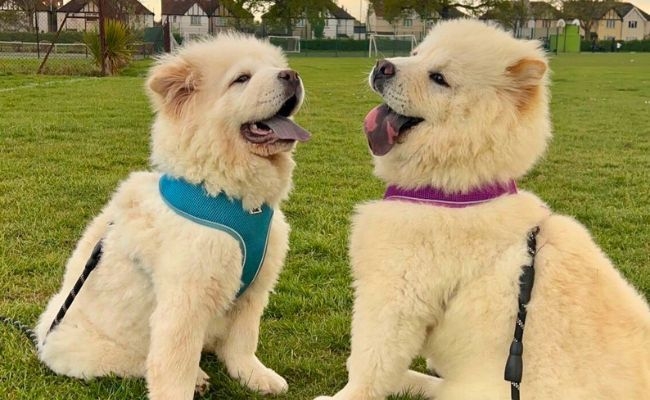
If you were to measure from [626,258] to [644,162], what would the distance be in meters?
4.61

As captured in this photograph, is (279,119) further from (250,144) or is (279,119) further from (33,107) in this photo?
(33,107)

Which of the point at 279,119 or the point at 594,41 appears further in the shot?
the point at 594,41

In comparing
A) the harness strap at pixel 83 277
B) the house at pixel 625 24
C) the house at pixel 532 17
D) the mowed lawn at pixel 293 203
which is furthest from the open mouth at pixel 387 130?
the house at pixel 625 24

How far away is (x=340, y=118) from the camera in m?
13.4

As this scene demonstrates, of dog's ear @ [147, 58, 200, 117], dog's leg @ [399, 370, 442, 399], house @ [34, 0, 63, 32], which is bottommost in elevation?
dog's leg @ [399, 370, 442, 399]

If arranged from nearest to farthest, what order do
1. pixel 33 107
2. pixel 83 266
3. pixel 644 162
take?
pixel 83 266, pixel 644 162, pixel 33 107

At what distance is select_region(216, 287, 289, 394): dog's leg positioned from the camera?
11.0ft

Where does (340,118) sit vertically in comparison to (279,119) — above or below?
below

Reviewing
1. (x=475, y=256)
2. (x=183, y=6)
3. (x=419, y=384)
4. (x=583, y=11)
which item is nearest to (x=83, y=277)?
(x=419, y=384)

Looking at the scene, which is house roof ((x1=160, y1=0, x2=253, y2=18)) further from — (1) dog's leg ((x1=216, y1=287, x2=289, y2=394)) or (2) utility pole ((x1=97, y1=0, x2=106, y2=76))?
(1) dog's leg ((x1=216, y1=287, x2=289, y2=394))

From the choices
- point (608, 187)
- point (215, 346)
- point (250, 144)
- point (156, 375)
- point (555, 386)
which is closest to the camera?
point (555, 386)

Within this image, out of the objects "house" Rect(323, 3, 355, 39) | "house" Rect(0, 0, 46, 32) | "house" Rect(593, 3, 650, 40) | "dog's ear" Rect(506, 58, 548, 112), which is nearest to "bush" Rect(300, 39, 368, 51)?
"house" Rect(0, 0, 46, 32)

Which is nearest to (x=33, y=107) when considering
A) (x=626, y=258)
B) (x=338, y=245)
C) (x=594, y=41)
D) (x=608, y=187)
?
(x=338, y=245)

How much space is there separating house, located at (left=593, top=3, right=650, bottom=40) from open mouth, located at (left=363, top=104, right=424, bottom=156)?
117541mm
